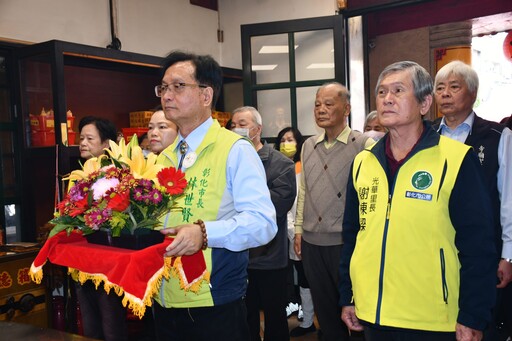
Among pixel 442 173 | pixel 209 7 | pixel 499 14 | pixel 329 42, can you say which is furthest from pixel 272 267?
pixel 499 14

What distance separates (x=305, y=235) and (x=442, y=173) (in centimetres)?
135

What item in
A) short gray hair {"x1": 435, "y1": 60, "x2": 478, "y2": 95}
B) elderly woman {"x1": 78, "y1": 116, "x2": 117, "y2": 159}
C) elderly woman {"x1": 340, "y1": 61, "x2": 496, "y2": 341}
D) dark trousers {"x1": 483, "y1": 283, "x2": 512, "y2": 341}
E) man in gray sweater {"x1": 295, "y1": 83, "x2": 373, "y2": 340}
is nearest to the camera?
elderly woman {"x1": 340, "y1": 61, "x2": 496, "y2": 341}

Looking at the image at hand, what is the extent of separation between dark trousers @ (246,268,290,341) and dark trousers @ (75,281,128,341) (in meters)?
0.73

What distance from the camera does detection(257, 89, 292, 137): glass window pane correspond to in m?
4.27

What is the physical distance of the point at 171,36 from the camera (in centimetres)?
491

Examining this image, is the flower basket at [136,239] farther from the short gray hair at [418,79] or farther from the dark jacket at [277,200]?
the dark jacket at [277,200]

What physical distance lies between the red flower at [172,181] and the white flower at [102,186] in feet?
0.41

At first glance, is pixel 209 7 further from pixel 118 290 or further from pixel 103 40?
pixel 118 290

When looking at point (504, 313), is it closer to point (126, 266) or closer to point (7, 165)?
point (126, 266)

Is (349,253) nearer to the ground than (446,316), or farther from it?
farther from it

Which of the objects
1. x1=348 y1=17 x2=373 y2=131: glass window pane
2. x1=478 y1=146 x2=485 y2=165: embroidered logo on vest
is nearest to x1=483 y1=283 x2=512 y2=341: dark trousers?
x1=478 y1=146 x2=485 y2=165: embroidered logo on vest

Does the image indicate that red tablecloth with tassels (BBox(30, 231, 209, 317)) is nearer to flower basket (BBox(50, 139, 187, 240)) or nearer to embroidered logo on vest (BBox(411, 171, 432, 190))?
flower basket (BBox(50, 139, 187, 240))

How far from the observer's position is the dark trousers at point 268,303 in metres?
2.93

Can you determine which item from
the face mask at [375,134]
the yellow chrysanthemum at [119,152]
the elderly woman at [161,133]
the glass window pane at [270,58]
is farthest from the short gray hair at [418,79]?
the glass window pane at [270,58]
